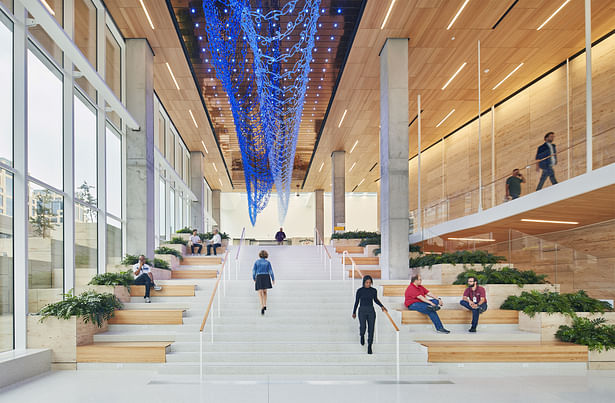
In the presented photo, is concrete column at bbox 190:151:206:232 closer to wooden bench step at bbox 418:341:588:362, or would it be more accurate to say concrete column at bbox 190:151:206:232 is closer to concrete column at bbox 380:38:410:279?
concrete column at bbox 380:38:410:279

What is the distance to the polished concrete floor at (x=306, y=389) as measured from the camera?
7.61 meters

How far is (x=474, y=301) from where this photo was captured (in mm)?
11719

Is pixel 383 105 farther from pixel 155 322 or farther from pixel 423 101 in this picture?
pixel 155 322

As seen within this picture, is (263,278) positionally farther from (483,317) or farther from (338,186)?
(338,186)

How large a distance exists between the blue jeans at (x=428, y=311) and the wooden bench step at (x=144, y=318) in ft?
15.2

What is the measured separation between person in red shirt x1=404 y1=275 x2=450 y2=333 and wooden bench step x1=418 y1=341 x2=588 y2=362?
114 centimetres

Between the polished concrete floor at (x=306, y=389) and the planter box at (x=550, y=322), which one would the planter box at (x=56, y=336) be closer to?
the polished concrete floor at (x=306, y=389)

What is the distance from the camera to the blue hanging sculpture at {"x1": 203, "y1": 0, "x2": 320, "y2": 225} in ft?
43.4

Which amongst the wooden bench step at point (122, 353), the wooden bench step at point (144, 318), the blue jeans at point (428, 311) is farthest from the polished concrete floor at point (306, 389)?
the wooden bench step at point (144, 318)

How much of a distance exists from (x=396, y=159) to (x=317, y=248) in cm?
843

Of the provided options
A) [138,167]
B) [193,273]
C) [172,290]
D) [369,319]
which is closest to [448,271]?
[369,319]

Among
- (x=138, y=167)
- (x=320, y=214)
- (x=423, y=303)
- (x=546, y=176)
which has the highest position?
(x=138, y=167)

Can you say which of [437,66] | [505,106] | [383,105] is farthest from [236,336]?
[505,106]

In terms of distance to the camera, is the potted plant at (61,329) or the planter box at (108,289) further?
the planter box at (108,289)
